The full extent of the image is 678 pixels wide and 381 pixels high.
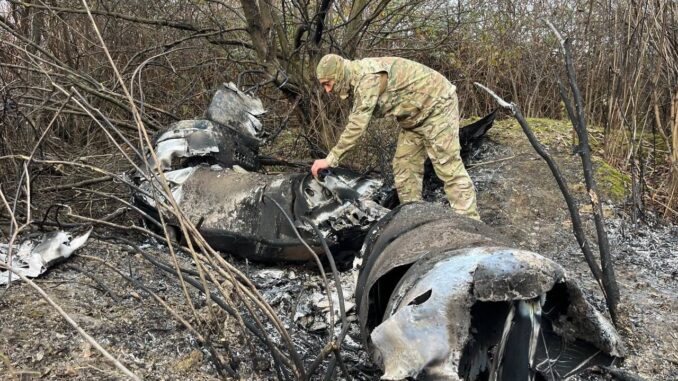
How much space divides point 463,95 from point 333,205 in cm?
404

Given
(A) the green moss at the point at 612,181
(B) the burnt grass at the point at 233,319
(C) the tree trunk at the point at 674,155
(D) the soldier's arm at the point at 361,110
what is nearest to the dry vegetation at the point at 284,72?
(C) the tree trunk at the point at 674,155

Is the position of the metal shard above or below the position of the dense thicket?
below

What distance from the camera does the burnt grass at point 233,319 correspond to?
8.02 ft

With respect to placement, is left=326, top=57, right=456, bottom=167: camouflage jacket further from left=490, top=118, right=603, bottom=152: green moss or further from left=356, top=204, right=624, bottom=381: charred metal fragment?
left=356, top=204, right=624, bottom=381: charred metal fragment

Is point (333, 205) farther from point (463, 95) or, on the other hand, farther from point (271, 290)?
point (463, 95)

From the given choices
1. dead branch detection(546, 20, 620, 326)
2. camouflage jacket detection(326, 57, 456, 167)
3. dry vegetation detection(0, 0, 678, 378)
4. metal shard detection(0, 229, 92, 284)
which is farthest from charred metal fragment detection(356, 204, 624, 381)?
camouflage jacket detection(326, 57, 456, 167)

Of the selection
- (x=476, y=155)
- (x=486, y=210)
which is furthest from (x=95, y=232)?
(x=476, y=155)

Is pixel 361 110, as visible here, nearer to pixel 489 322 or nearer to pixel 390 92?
pixel 390 92

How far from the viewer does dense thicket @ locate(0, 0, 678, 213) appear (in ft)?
14.1

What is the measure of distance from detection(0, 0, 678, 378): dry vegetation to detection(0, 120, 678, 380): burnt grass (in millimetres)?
227

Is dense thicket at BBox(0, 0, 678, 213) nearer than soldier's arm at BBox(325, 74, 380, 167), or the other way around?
soldier's arm at BBox(325, 74, 380, 167)

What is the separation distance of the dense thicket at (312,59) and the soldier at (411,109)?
95 centimetres

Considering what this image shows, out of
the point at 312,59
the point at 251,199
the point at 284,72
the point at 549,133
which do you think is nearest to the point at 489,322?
the point at 251,199

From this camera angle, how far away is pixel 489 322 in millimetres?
1721
